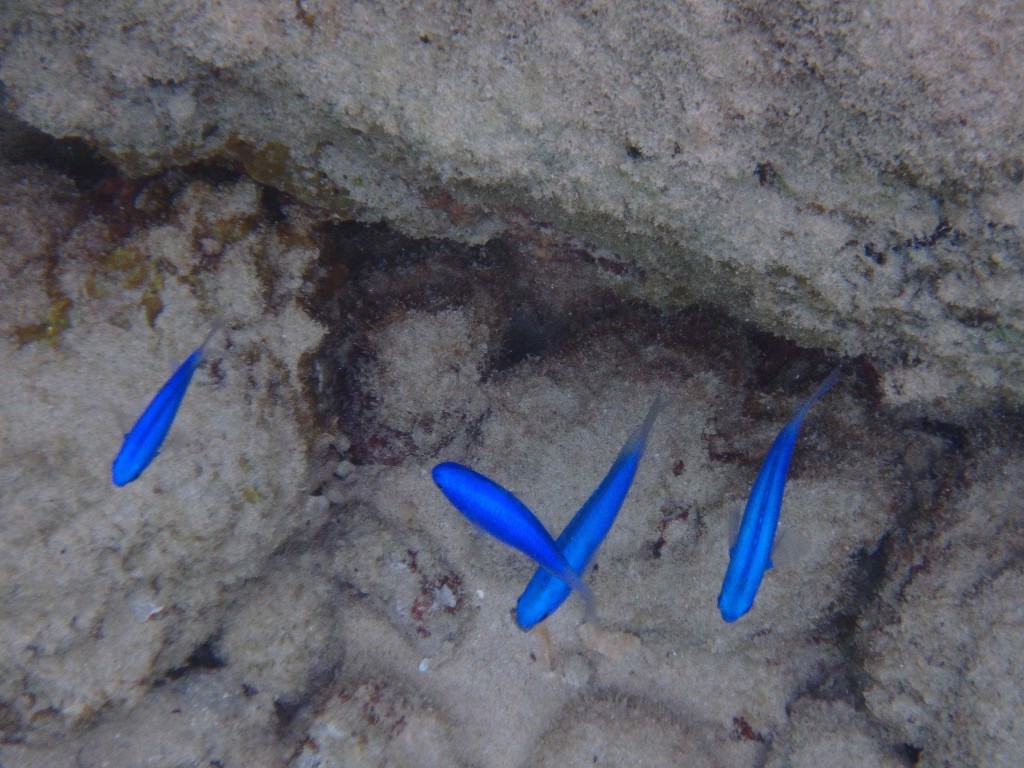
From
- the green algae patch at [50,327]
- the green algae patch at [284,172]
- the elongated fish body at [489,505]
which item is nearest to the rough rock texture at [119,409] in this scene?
the green algae patch at [50,327]

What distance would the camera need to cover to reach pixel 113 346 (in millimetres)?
2764

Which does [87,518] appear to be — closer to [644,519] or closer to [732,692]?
[644,519]

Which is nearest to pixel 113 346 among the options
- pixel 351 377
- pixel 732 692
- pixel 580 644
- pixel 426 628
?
pixel 351 377

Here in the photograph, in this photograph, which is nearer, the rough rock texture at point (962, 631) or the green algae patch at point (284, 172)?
the green algae patch at point (284, 172)

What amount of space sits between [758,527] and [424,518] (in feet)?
7.36

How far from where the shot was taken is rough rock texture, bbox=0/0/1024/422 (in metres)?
1.77

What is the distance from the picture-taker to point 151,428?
2205 millimetres

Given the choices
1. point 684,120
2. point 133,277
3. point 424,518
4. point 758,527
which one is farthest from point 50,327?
point 758,527

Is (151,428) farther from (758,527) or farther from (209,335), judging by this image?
(758,527)

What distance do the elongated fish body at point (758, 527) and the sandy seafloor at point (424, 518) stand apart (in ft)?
2.12

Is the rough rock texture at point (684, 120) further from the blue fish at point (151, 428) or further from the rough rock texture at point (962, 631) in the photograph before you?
the blue fish at point (151, 428)

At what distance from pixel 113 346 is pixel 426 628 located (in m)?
2.50

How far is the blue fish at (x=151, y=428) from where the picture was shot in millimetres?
2199

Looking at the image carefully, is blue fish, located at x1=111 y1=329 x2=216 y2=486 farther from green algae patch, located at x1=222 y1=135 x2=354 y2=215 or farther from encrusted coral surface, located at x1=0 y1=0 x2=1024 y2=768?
green algae patch, located at x1=222 y1=135 x2=354 y2=215
